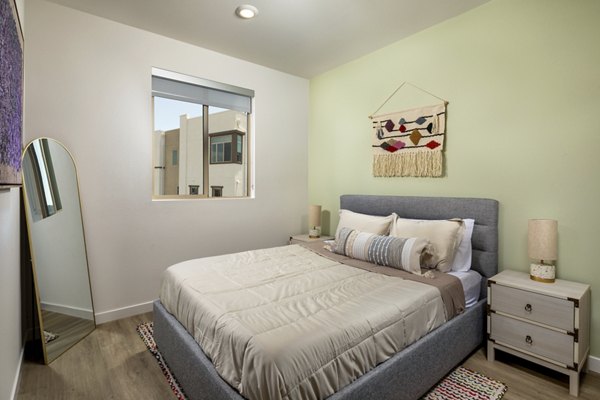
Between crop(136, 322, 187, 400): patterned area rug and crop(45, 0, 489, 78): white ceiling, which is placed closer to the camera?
crop(136, 322, 187, 400): patterned area rug

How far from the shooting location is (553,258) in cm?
202

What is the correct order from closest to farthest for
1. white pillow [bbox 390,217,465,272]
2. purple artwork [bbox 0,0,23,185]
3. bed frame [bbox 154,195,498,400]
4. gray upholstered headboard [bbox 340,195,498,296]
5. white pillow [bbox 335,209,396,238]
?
purple artwork [bbox 0,0,23,185] < bed frame [bbox 154,195,498,400] < white pillow [bbox 390,217,465,272] < gray upholstered headboard [bbox 340,195,498,296] < white pillow [bbox 335,209,396,238]

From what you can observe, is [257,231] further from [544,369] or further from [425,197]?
[544,369]

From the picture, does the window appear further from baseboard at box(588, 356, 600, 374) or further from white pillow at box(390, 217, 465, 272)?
baseboard at box(588, 356, 600, 374)

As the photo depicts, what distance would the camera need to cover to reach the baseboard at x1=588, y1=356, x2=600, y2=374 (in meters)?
2.01

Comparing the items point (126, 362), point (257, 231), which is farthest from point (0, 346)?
point (257, 231)

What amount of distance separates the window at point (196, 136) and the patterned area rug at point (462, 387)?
1954 mm

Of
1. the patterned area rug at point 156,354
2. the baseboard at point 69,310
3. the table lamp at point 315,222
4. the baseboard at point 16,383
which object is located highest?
the table lamp at point 315,222

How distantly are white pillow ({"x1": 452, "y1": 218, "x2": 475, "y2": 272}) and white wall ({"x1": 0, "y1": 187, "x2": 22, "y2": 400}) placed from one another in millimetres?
2829

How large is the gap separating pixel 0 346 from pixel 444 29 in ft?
12.3

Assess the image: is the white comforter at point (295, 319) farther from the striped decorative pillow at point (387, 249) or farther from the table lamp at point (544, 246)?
the table lamp at point (544, 246)

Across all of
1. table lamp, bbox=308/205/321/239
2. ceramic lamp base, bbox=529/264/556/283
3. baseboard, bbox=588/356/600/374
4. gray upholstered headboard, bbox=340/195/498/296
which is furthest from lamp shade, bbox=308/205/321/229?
baseboard, bbox=588/356/600/374

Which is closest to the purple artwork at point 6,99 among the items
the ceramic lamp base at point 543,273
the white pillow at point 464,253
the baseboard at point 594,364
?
the white pillow at point 464,253

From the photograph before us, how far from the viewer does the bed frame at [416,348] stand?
1.40 meters
